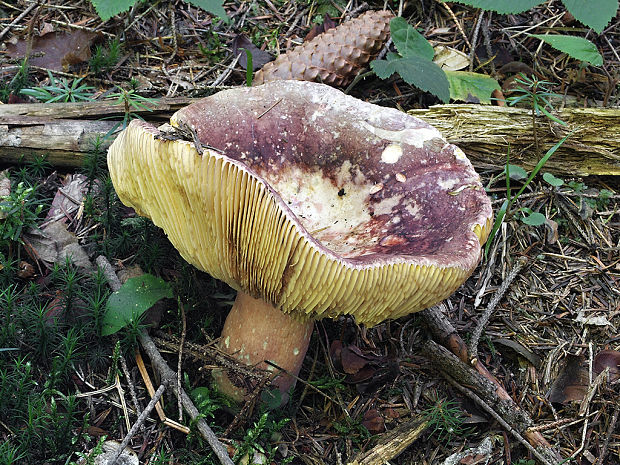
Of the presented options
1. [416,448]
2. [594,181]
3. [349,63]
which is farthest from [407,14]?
[416,448]

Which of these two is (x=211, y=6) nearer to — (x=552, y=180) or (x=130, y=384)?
(x=130, y=384)

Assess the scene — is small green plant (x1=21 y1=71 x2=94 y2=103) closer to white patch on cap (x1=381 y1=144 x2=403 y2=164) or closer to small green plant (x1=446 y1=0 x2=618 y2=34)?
white patch on cap (x1=381 y1=144 x2=403 y2=164)

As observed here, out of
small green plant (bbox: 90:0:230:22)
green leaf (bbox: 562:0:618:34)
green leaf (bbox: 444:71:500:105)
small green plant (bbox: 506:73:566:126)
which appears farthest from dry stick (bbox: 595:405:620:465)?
small green plant (bbox: 90:0:230:22)

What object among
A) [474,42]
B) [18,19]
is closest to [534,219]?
[474,42]

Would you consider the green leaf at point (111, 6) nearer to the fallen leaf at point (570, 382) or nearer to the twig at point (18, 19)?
the twig at point (18, 19)

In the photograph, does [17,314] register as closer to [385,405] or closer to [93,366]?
[93,366]

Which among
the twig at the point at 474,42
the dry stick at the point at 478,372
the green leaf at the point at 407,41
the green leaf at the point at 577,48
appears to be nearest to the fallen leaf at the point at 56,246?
the dry stick at the point at 478,372
